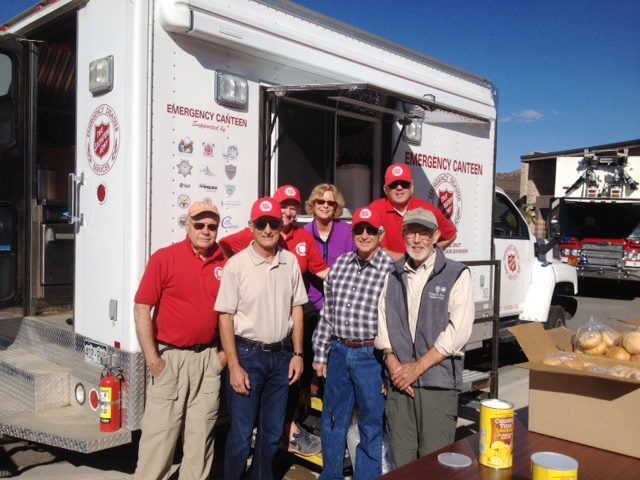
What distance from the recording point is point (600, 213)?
1486 cm

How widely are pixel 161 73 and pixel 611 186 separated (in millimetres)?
12223

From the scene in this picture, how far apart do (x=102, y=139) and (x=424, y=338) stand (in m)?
2.22

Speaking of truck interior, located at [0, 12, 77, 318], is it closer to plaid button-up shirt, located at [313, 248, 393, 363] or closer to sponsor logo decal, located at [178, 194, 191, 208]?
sponsor logo decal, located at [178, 194, 191, 208]

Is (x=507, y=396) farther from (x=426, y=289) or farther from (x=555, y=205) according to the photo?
(x=555, y=205)

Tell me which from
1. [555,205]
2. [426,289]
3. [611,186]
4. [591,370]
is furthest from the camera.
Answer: [555,205]

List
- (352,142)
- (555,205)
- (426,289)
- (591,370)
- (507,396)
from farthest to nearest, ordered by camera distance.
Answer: (555,205), (507,396), (352,142), (426,289), (591,370)

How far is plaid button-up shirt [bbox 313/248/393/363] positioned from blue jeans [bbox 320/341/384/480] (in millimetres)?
111

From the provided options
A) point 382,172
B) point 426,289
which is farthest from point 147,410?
point 382,172

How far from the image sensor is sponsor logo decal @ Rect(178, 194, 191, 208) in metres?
3.66

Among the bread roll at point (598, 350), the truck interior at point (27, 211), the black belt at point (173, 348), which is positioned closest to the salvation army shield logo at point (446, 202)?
the black belt at point (173, 348)

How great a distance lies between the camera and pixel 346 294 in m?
3.42

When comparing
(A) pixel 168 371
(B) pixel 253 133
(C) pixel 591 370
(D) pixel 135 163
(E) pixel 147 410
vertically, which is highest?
(B) pixel 253 133

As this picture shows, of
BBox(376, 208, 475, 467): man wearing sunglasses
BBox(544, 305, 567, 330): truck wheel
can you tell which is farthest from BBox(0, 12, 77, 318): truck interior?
BBox(544, 305, 567, 330): truck wheel

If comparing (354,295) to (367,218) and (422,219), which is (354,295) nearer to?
(367,218)
